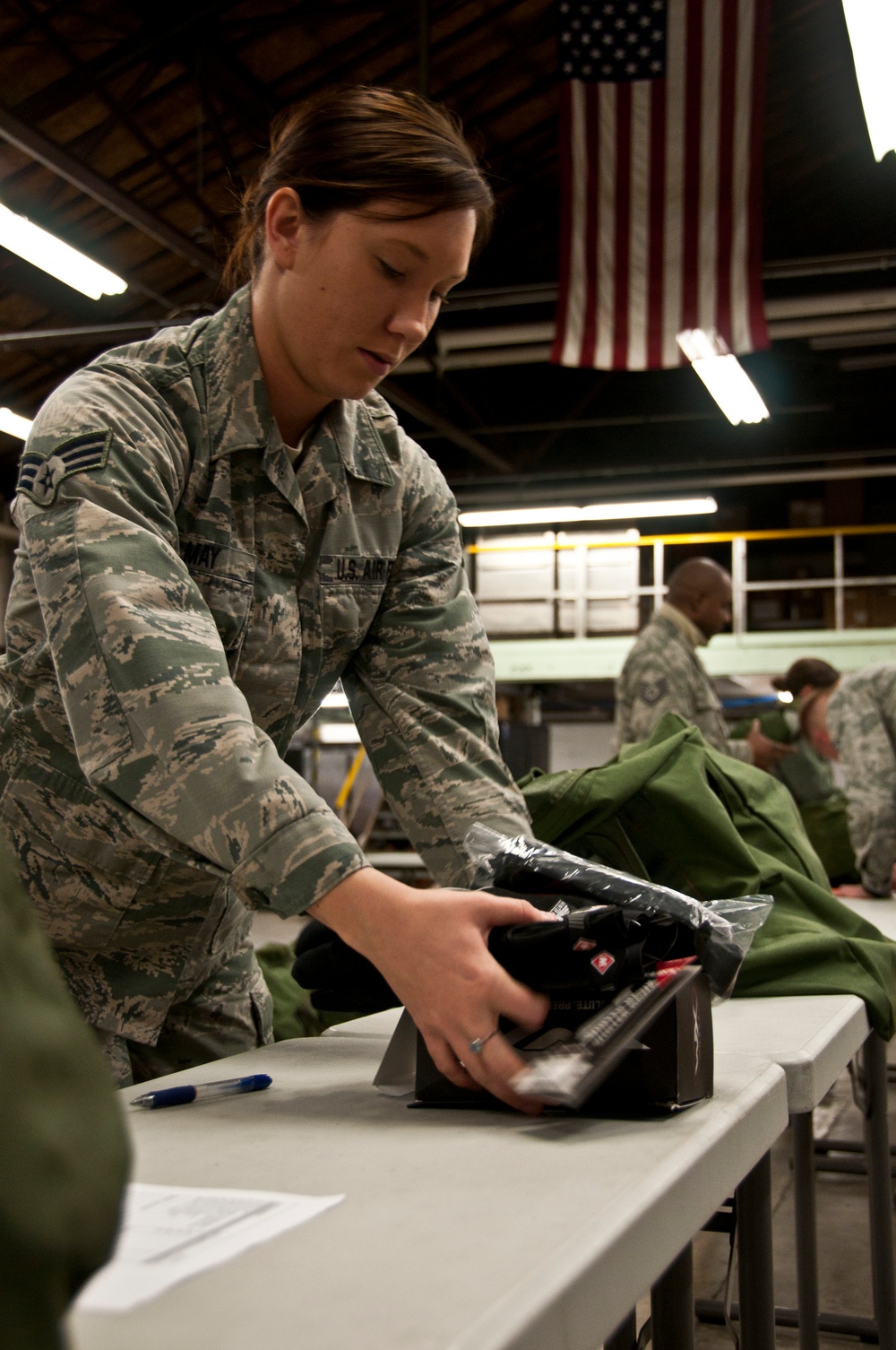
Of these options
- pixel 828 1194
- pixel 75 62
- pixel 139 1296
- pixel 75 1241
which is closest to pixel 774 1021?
pixel 139 1296

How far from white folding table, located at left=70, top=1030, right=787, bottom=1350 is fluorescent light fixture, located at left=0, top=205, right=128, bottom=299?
17.5ft

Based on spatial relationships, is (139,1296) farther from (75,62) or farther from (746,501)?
(746,501)

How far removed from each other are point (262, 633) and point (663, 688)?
307 cm

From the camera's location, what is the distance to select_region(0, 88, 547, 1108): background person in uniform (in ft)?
3.01

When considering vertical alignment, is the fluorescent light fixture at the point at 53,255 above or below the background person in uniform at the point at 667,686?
above

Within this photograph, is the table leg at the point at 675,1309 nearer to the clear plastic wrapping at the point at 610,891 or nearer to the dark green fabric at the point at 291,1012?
the clear plastic wrapping at the point at 610,891

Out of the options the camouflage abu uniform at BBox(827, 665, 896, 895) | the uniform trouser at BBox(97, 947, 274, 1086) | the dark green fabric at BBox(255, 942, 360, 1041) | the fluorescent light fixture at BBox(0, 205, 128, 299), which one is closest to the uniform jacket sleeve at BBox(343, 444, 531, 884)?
the uniform trouser at BBox(97, 947, 274, 1086)

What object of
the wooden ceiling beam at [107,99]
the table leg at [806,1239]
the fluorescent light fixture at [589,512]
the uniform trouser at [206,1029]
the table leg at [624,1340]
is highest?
the wooden ceiling beam at [107,99]

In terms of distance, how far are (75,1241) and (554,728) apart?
15.8 m

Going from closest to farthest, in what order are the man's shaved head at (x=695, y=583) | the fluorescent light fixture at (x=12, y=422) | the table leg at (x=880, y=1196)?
the table leg at (x=880, y=1196) → the man's shaved head at (x=695, y=583) → the fluorescent light fixture at (x=12, y=422)

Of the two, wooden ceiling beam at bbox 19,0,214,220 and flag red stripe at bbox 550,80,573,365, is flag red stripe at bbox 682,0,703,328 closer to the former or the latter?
flag red stripe at bbox 550,80,573,365

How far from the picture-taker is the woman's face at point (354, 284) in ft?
4.00

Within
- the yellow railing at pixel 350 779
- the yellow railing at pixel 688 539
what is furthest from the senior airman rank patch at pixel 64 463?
the yellow railing at pixel 688 539

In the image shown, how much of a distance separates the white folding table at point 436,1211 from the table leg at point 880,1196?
45.8 inches
